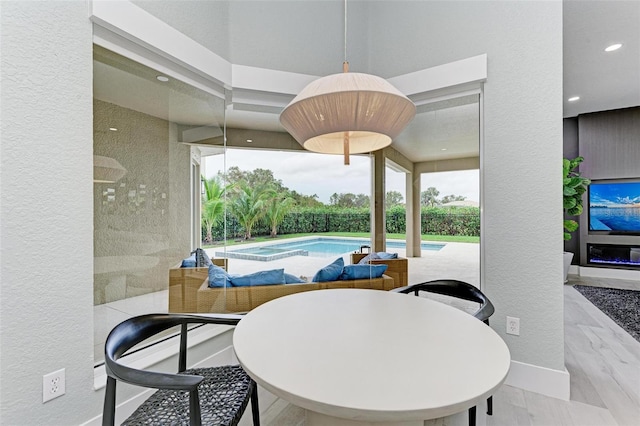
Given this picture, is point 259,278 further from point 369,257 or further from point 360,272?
point 369,257

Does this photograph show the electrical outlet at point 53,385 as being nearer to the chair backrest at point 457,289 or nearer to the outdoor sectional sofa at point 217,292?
the outdoor sectional sofa at point 217,292

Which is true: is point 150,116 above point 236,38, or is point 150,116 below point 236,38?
below

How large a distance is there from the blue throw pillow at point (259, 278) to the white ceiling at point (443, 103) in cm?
134

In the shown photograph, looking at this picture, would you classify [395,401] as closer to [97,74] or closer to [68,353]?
[68,353]

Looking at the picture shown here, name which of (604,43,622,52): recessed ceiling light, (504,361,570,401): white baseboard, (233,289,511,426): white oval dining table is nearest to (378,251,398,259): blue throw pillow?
(504,361,570,401): white baseboard

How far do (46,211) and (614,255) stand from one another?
25.3 feet

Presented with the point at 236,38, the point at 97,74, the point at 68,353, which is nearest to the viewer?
the point at 68,353

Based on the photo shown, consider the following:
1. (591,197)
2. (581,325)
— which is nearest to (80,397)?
(581,325)

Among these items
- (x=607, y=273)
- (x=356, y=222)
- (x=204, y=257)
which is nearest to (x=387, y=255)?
(x=356, y=222)

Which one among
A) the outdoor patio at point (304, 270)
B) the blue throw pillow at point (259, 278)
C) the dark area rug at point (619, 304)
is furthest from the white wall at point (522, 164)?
the dark area rug at point (619, 304)

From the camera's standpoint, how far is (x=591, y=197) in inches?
219

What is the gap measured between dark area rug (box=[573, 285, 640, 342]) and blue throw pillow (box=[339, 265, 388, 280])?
2.55 m

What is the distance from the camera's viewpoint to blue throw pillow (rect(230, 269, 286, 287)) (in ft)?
8.45

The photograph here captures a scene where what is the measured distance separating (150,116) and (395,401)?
233cm
